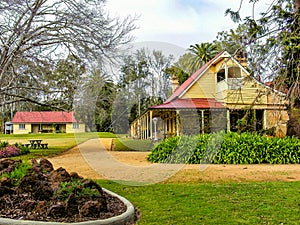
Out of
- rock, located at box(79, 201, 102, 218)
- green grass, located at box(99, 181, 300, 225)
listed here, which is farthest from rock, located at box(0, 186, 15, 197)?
green grass, located at box(99, 181, 300, 225)

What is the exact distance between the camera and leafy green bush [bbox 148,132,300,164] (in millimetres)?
12828

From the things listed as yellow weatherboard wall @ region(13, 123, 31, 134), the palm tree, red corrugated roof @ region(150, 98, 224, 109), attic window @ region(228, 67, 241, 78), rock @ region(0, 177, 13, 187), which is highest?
the palm tree

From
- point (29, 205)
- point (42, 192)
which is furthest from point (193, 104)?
point (29, 205)

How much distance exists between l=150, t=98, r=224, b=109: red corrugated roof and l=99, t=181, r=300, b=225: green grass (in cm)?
1307

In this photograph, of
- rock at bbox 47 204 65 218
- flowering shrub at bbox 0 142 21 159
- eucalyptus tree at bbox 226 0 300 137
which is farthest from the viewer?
flowering shrub at bbox 0 142 21 159

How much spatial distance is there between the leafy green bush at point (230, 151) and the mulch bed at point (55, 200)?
665 cm

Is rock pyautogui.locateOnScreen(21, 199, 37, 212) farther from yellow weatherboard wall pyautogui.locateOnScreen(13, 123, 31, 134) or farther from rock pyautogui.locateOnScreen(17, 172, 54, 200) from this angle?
yellow weatherboard wall pyautogui.locateOnScreen(13, 123, 31, 134)

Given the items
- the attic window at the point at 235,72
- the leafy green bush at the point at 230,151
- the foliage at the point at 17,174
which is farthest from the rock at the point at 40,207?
the attic window at the point at 235,72

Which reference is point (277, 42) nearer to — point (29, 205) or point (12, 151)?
point (29, 205)

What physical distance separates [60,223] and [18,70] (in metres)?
15.7

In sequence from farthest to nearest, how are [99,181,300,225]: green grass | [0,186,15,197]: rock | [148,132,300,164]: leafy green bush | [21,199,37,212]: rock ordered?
[148,132,300,164]: leafy green bush → [0,186,15,197]: rock → [99,181,300,225]: green grass → [21,199,37,212]: rock

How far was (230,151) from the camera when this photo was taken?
13.0 m

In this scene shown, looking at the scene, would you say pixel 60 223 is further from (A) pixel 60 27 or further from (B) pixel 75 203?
(A) pixel 60 27

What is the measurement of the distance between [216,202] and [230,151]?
7.03 metres
